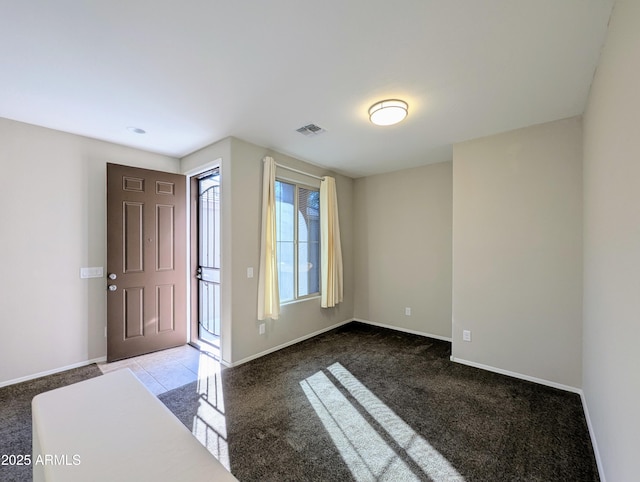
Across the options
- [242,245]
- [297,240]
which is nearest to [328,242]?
[297,240]

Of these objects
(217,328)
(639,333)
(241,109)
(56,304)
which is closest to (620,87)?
(639,333)

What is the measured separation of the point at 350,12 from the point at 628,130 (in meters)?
1.45

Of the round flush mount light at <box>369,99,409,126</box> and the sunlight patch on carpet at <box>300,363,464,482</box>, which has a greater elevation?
the round flush mount light at <box>369,99,409,126</box>

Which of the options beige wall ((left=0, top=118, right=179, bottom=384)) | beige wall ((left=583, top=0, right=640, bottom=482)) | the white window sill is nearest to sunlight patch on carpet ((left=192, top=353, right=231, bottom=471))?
the white window sill

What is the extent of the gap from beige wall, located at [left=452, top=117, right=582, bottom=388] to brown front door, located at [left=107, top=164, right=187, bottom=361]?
11.6 feet

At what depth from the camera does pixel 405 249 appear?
4.55 meters

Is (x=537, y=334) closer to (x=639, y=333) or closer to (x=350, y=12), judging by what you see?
(x=639, y=333)

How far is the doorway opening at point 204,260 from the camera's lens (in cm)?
395

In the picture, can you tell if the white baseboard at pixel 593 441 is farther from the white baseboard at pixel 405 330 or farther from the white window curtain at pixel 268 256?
the white window curtain at pixel 268 256

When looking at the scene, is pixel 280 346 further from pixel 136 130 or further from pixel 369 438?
pixel 136 130

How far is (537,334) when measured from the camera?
284 cm

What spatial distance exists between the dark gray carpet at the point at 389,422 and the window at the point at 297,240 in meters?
1.09

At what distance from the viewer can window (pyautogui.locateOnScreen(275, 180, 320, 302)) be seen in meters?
3.98

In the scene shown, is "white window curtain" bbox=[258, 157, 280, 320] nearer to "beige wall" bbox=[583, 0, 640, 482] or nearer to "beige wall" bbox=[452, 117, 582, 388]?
"beige wall" bbox=[452, 117, 582, 388]
